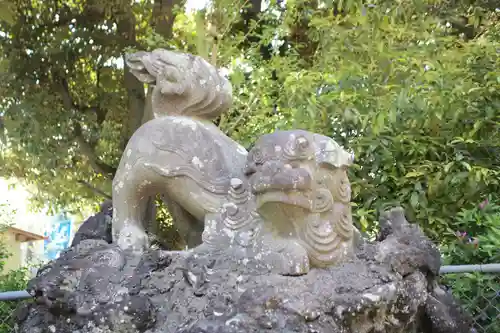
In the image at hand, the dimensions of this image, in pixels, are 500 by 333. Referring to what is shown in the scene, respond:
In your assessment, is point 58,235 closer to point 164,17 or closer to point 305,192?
point 164,17

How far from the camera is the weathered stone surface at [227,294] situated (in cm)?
146

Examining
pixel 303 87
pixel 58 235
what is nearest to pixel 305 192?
pixel 303 87

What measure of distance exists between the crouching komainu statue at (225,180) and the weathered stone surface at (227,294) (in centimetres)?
6

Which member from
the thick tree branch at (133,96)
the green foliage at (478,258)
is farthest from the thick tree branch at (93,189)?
the green foliage at (478,258)

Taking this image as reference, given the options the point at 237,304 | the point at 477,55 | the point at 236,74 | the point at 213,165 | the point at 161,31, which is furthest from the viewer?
the point at 161,31

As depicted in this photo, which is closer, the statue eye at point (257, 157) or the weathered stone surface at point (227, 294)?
the weathered stone surface at point (227, 294)

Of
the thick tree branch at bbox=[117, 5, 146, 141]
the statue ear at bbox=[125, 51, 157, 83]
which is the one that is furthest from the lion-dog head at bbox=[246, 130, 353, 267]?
the thick tree branch at bbox=[117, 5, 146, 141]

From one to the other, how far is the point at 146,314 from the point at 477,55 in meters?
2.43

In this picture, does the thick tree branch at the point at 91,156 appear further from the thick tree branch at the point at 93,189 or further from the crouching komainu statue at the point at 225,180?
the crouching komainu statue at the point at 225,180

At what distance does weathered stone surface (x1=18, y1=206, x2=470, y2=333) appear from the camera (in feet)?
4.80

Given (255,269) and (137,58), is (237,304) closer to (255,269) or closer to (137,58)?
(255,269)

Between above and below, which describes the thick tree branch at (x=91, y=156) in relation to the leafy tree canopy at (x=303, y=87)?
below

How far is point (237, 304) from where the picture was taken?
4.87 feet

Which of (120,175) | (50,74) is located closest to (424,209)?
(120,175)
